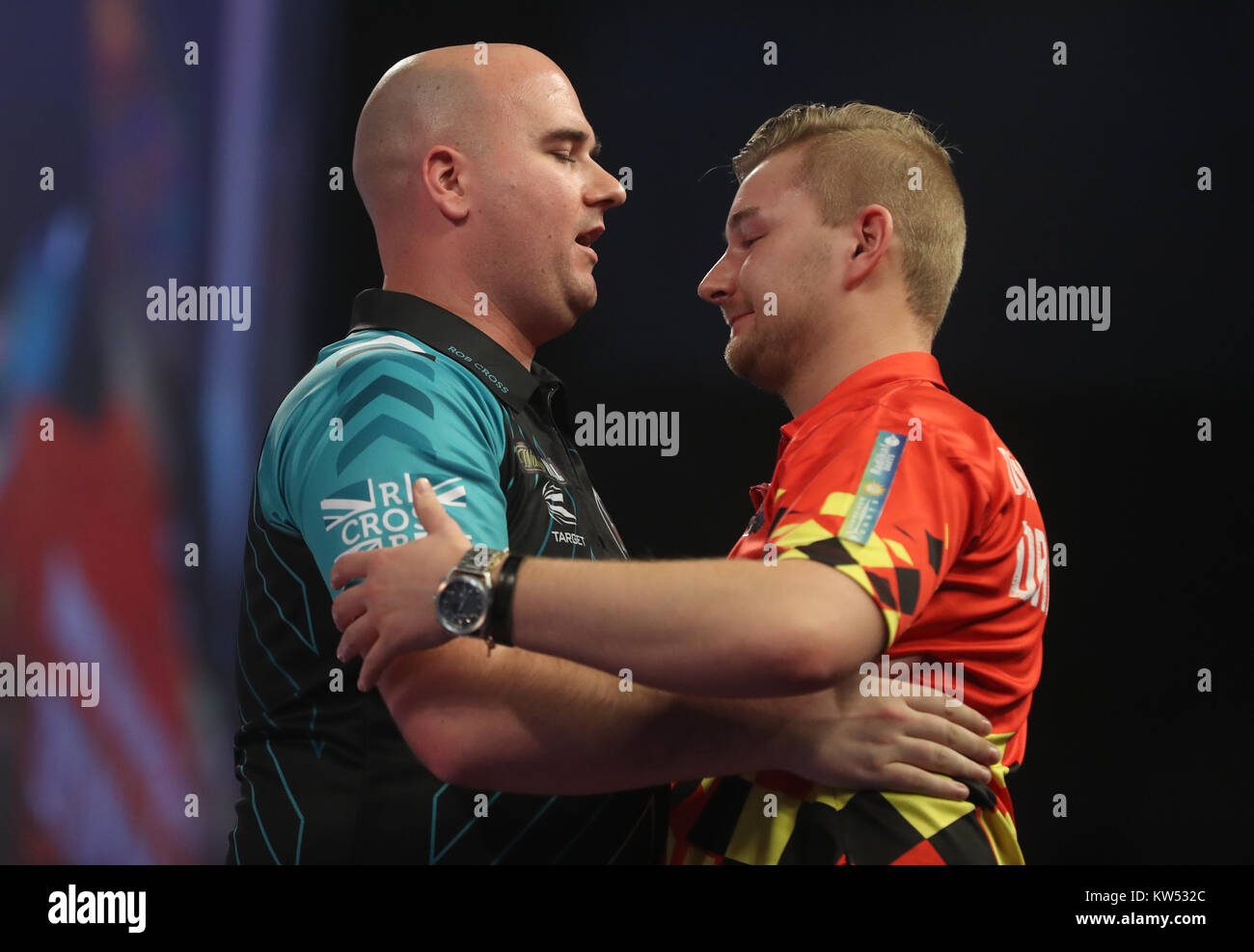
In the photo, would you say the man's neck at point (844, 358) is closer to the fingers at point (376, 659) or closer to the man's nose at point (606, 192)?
the man's nose at point (606, 192)

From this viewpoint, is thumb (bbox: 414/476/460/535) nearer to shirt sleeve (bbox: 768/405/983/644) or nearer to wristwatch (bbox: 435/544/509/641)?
wristwatch (bbox: 435/544/509/641)

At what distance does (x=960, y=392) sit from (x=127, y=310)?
6.94 ft

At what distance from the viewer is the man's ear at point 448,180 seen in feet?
6.19

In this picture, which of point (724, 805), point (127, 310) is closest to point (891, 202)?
point (724, 805)

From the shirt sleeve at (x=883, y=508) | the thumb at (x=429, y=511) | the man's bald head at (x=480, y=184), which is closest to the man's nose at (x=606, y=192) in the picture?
the man's bald head at (x=480, y=184)

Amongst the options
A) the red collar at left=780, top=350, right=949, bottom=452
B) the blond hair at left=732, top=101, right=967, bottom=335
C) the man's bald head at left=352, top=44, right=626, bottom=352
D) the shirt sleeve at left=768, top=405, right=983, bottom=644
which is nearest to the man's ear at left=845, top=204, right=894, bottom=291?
the blond hair at left=732, top=101, right=967, bottom=335

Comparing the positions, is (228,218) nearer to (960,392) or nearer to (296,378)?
(296,378)

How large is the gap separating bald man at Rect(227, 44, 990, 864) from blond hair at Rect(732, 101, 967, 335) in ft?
1.30

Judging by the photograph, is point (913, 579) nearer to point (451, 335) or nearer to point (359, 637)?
point (359, 637)

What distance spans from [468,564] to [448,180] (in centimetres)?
87

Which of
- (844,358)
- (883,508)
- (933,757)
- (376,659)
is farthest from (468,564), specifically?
(844,358)

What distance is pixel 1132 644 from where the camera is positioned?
3.12 meters

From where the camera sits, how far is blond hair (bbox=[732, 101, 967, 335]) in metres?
1.77

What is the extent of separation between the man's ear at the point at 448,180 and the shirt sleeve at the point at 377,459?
1.38 feet
